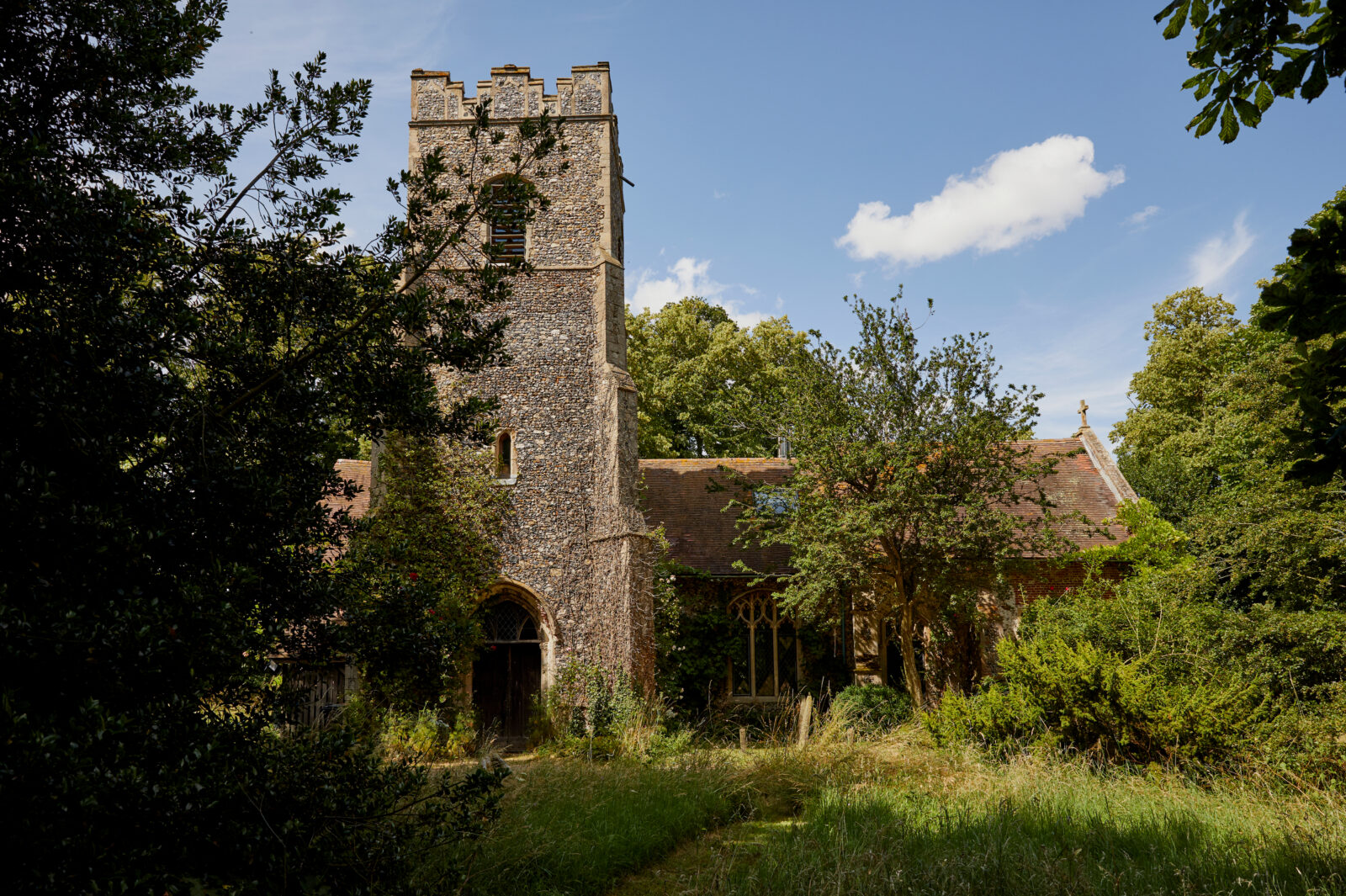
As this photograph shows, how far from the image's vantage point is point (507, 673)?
14.6m

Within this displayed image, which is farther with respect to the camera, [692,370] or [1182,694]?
[692,370]

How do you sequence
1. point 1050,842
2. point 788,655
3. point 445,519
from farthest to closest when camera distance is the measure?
1. point 788,655
2. point 445,519
3. point 1050,842

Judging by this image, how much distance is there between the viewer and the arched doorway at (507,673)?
1442cm

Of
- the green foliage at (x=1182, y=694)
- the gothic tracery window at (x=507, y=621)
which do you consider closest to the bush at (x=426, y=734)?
the gothic tracery window at (x=507, y=621)

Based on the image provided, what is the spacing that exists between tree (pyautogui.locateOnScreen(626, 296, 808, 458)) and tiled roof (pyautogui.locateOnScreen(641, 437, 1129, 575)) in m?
5.54

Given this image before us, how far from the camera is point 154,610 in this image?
337cm

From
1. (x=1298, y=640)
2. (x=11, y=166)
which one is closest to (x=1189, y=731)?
(x=1298, y=640)

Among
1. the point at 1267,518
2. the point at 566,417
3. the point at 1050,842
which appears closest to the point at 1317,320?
the point at 1050,842

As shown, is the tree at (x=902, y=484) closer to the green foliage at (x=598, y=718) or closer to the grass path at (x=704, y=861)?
the green foliage at (x=598, y=718)

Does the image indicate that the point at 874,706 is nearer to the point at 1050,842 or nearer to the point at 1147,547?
the point at 1147,547

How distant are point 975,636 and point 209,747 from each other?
49.8ft

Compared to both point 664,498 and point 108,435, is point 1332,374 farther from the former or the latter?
point 664,498

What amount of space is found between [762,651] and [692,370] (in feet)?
40.3

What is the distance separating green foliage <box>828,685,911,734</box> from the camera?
43.8 ft
